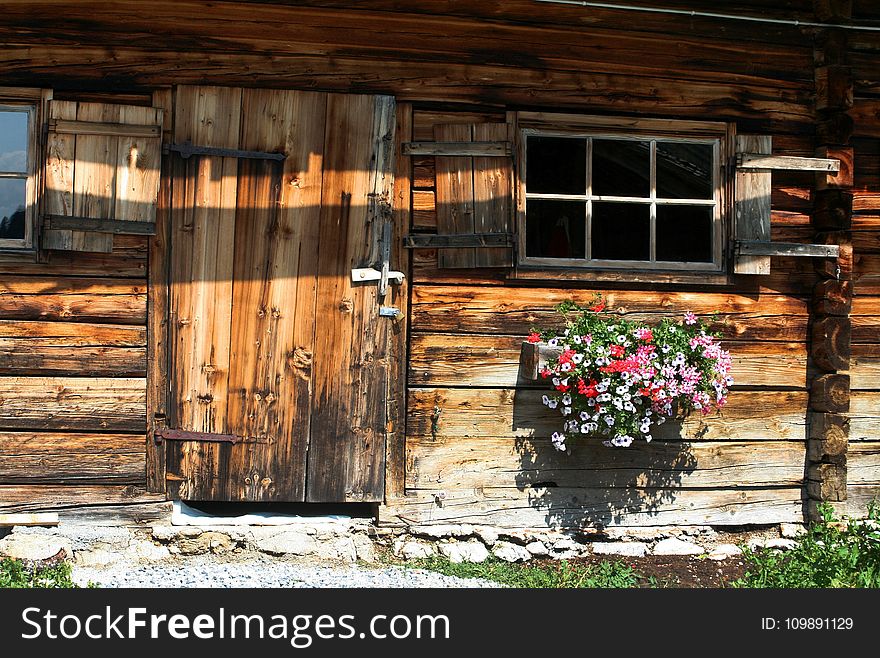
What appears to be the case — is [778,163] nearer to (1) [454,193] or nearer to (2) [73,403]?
(1) [454,193]

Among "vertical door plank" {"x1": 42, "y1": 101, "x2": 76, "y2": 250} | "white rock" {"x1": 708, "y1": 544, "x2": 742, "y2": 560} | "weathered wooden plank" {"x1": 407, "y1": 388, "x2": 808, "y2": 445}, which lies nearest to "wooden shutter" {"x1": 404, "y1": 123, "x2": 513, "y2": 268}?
"weathered wooden plank" {"x1": 407, "y1": 388, "x2": 808, "y2": 445}

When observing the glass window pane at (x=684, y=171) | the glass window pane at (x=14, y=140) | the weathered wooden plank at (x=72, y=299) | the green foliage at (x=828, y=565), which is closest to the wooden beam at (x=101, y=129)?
the glass window pane at (x=14, y=140)

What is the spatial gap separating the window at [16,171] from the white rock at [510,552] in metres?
2.91

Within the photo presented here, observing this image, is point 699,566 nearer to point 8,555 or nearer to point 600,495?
point 600,495

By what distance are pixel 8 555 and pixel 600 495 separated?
3082mm

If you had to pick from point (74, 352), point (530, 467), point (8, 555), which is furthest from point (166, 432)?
point (530, 467)

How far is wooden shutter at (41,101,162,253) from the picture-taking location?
4.58 meters

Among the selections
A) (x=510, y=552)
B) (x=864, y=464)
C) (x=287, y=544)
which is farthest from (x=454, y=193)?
(x=864, y=464)

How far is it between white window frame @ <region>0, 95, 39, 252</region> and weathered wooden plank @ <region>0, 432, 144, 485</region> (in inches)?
38.4

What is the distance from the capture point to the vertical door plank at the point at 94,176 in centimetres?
460

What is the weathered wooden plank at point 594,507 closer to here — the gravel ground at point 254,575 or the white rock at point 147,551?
the gravel ground at point 254,575

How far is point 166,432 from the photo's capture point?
15.5 feet

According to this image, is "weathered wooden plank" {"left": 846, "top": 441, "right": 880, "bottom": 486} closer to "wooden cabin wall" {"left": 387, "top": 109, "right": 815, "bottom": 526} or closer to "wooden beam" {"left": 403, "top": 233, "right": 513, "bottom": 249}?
"wooden cabin wall" {"left": 387, "top": 109, "right": 815, "bottom": 526}

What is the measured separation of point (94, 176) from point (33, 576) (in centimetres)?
197
